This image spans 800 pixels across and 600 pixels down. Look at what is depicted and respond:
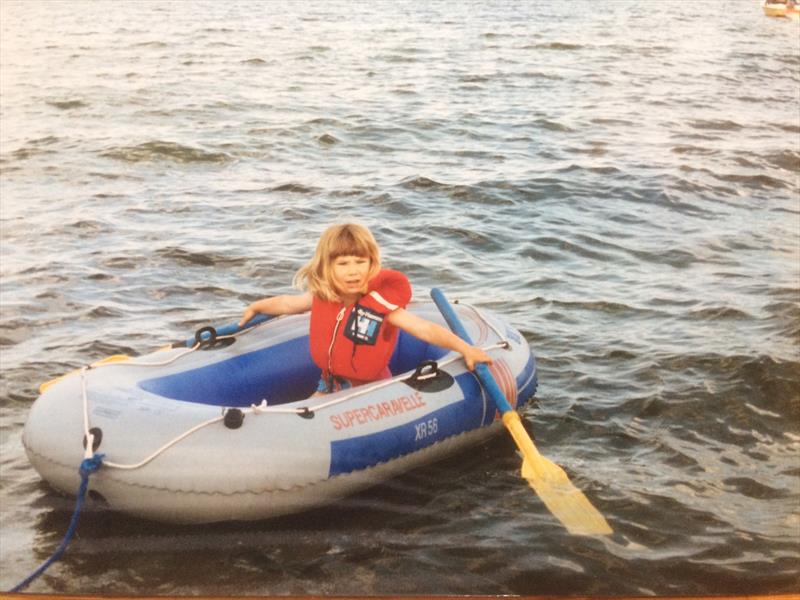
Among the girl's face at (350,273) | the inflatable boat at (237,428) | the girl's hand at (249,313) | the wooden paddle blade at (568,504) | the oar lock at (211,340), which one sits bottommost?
the wooden paddle blade at (568,504)

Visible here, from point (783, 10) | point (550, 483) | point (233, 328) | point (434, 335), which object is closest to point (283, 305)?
point (233, 328)

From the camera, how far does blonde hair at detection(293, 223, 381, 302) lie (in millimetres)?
3684

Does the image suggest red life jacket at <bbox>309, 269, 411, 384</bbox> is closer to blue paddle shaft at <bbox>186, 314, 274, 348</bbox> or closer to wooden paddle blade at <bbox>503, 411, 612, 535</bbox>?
blue paddle shaft at <bbox>186, 314, 274, 348</bbox>

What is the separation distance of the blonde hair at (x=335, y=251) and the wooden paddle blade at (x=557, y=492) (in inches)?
36.3

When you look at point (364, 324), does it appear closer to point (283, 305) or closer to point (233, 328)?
point (283, 305)

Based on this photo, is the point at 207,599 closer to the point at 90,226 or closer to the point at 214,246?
the point at 214,246

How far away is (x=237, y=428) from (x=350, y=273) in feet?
2.52

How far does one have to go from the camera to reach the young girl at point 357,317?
12.4ft

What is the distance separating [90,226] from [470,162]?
13.4 feet

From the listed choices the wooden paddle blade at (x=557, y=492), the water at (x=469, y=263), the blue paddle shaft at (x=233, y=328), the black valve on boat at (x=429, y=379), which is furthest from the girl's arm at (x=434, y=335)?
the blue paddle shaft at (x=233, y=328)

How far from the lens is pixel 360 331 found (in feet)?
13.0

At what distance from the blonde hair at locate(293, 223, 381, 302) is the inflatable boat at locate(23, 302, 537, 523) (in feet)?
1.53

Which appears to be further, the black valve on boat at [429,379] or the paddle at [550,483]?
the black valve on boat at [429,379]

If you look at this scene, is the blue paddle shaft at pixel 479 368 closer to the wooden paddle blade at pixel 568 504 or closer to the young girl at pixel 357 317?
the young girl at pixel 357 317
